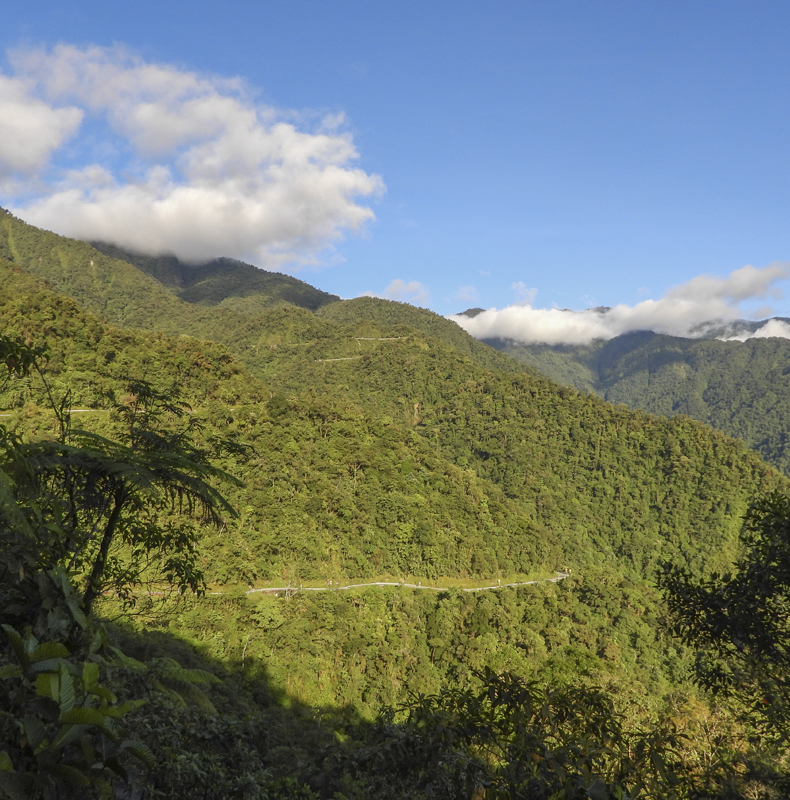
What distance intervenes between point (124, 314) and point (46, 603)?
460 ft

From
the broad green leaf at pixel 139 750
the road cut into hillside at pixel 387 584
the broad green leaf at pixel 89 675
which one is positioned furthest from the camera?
the road cut into hillside at pixel 387 584

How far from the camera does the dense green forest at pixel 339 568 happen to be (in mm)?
3188

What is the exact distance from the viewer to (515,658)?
27188 mm

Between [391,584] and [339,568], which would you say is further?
[391,584]

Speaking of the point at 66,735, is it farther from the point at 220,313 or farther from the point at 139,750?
the point at 220,313

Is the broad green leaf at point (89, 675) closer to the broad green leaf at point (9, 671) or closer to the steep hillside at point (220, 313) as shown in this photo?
the broad green leaf at point (9, 671)

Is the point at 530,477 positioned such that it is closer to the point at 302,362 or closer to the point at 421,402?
the point at 421,402

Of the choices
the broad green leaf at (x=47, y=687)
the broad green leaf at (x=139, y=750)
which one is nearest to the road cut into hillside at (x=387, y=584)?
the broad green leaf at (x=139, y=750)

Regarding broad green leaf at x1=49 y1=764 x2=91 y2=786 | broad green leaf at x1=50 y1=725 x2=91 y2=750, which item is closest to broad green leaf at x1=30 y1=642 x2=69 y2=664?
broad green leaf at x1=50 y1=725 x2=91 y2=750

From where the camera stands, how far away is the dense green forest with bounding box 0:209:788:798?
3.19 meters

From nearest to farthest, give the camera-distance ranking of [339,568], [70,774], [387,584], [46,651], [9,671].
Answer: [70,774] < [9,671] < [46,651] < [339,568] < [387,584]


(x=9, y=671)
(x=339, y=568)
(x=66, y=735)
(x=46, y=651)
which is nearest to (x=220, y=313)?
(x=339, y=568)

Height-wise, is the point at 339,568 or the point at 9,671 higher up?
the point at 9,671

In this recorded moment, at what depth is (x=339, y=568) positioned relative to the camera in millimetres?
29484
